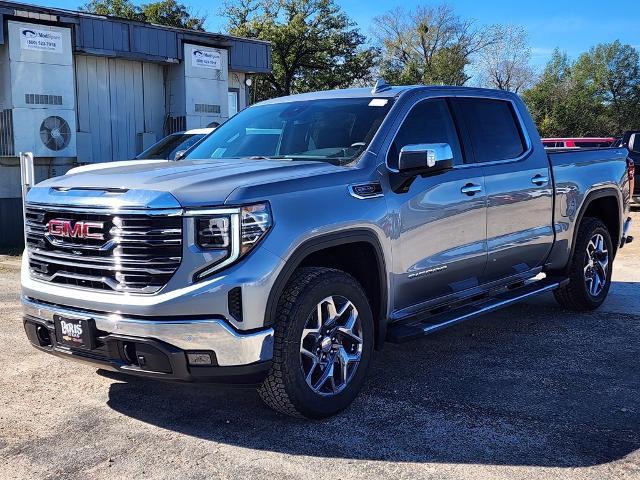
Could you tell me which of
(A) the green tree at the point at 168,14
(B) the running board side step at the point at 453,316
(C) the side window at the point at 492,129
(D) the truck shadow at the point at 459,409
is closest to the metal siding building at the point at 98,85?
(D) the truck shadow at the point at 459,409

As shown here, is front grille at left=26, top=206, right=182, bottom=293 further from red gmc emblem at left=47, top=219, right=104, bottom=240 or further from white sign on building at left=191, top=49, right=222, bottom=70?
white sign on building at left=191, top=49, right=222, bottom=70

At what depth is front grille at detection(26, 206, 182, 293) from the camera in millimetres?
3639

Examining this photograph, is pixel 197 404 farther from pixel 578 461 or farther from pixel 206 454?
pixel 578 461

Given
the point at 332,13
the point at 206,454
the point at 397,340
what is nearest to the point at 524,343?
the point at 397,340

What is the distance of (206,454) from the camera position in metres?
3.70

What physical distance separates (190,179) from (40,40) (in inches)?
395

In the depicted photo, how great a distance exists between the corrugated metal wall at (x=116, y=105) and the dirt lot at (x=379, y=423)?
9.44 meters

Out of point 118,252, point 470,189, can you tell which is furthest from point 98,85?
point 118,252

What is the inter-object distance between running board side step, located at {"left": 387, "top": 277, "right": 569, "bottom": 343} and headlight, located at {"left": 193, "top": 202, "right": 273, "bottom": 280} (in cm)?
136

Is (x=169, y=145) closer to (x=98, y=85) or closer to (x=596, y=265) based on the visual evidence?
(x=98, y=85)

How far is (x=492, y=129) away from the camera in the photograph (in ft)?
18.7

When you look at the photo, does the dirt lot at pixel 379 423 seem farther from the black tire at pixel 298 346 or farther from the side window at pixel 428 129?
the side window at pixel 428 129

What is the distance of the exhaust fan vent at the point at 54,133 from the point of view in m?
12.7

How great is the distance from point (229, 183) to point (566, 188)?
3541mm
